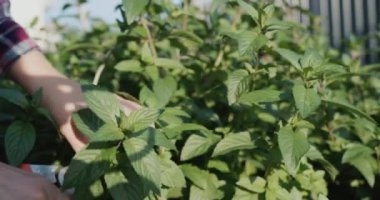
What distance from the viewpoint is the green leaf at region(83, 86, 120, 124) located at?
1.02 meters

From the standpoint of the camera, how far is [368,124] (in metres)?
1.44

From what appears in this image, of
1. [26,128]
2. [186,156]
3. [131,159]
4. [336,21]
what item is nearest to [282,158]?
[186,156]

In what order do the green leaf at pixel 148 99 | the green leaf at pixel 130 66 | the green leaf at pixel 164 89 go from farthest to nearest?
1. the green leaf at pixel 130 66
2. the green leaf at pixel 164 89
3. the green leaf at pixel 148 99

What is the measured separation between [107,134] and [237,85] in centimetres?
33

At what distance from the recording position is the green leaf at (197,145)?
1.22 metres

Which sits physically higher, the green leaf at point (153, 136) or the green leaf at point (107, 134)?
the green leaf at point (107, 134)

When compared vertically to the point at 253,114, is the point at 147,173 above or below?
above

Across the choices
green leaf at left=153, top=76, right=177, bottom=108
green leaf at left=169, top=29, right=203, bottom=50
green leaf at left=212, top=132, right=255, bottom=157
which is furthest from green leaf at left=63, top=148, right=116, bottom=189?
green leaf at left=169, top=29, right=203, bottom=50

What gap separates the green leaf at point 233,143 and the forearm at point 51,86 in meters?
0.24

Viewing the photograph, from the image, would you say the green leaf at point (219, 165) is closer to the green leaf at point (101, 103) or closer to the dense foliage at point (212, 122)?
the dense foliage at point (212, 122)

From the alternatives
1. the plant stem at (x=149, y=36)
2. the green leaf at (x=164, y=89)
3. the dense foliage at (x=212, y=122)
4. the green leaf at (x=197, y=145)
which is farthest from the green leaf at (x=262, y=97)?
the plant stem at (x=149, y=36)

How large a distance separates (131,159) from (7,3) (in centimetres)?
61

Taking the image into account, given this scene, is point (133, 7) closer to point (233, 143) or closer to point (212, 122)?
point (233, 143)

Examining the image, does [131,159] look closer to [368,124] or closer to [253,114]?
[253,114]
